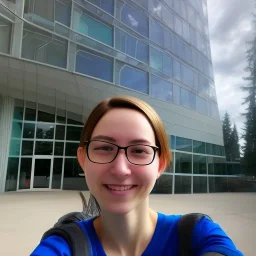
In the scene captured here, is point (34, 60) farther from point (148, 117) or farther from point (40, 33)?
point (148, 117)

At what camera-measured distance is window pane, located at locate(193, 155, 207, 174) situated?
13.8 m

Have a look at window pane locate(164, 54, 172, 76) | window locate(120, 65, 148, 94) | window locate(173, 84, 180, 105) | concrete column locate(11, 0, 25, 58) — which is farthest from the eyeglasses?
window pane locate(164, 54, 172, 76)

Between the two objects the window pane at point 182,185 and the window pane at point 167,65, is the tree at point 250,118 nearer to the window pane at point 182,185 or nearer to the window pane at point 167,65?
the window pane at point 182,185

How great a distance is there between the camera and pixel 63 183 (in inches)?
496

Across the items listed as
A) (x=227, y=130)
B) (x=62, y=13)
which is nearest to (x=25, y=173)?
(x=62, y=13)

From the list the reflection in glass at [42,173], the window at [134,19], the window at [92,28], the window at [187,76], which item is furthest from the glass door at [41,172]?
the window at [187,76]

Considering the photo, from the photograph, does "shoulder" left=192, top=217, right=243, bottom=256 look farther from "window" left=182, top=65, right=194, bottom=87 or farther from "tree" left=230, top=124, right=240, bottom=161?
"tree" left=230, top=124, right=240, bottom=161

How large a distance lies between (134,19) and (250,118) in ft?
53.2

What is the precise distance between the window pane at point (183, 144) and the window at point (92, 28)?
6859 millimetres

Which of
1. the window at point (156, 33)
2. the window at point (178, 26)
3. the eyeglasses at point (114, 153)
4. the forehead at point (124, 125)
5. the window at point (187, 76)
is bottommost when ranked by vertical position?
the eyeglasses at point (114, 153)

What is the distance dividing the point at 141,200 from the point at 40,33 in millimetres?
10917

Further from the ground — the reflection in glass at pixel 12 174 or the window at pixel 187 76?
the window at pixel 187 76

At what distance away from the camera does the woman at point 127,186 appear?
87 cm

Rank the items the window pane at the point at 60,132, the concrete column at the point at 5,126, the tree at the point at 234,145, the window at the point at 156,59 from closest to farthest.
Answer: the concrete column at the point at 5,126
the window pane at the point at 60,132
the window at the point at 156,59
the tree at the point at 234,145
